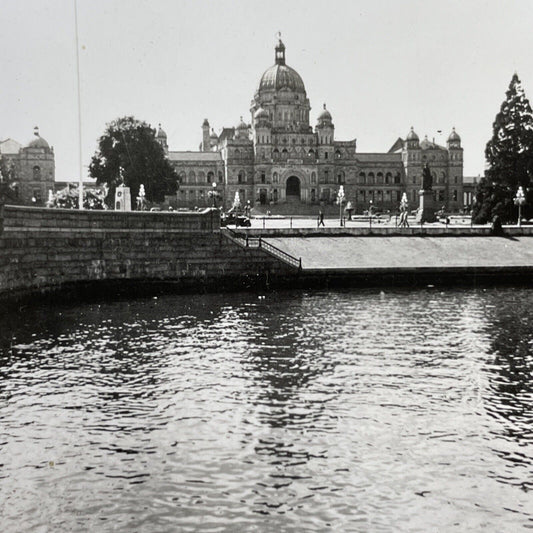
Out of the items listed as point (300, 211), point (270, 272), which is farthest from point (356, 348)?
point (300, 211)

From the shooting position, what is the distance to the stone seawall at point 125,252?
38.8 metres

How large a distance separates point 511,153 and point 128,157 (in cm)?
4276

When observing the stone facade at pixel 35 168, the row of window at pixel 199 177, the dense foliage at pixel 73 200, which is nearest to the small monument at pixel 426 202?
Answer: the dense foliage at pixel 73 200

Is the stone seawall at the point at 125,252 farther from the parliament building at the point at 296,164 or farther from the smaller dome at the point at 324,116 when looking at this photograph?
the smaller dome at the point at 324,116

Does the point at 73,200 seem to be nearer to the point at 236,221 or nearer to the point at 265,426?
the point at 236,221

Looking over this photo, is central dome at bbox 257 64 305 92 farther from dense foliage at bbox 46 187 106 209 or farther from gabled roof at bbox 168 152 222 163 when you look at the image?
dense foliage at bbox 46 187 106 209

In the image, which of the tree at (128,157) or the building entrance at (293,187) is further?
the building entrance at (293,187)

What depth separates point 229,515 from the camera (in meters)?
12.7

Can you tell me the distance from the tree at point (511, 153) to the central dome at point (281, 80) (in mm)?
63653

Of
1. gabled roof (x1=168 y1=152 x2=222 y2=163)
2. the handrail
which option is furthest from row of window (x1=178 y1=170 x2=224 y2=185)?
the handrail

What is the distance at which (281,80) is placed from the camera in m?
137

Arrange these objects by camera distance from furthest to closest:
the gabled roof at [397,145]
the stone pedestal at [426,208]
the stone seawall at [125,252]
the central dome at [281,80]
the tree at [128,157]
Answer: the gabled roof at [397,145] < the central dome at [281,80] < the tree at [128,157] < the stone pedestal at [426,208] < the stone seawall at [125,252]

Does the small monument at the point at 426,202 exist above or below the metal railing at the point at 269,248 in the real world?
above

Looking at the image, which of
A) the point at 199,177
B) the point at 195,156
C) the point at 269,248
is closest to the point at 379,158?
the point at 199,177
